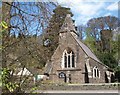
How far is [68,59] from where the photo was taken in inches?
1569

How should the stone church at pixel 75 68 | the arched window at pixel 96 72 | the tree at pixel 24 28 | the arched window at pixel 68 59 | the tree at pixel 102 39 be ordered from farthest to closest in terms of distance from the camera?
the tree at pixel 102 39
the arched window at pixel 96 72
the arched window at pixel 68 59
the stone church at pixel 75 68
the tree at pixel 24 28

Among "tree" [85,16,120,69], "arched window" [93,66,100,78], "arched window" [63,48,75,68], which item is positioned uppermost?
"tree" [85,16,120,69]

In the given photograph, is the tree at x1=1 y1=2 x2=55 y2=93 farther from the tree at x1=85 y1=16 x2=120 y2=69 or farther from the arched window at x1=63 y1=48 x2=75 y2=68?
the tree at x1=85 y1=16 x2=120 y2=69

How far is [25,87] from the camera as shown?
4.64m

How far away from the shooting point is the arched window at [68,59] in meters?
39.4

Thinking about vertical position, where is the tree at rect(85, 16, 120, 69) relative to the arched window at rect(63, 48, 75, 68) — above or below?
above

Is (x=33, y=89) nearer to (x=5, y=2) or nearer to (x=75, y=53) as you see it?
(x=5, y=2)

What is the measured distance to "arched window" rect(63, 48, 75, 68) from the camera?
39.4m

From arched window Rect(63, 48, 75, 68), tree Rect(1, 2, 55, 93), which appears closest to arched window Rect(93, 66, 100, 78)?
arched window Rect(63, 48, 75, 68)

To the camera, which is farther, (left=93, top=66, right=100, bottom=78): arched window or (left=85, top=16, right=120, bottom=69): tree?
(left=85, top=16, right=120, bottom=69): tree

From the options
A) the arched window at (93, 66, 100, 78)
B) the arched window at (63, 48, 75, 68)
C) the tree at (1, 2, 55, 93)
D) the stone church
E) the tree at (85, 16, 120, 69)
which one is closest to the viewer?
the tree at (1, 2, 55, 93)

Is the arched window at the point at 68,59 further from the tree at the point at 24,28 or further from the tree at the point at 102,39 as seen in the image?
the tree at the point at 24,28

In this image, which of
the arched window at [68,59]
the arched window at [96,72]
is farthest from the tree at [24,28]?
the arched window at [96,72]

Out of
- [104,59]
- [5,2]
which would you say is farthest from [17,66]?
[104,59]
